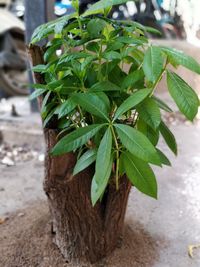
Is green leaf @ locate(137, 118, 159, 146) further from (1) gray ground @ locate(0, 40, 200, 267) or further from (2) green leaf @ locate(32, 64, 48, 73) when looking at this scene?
(1) gray ground @ locate(0, 40, 200, 267)

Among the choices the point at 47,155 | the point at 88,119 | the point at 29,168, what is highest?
Answer: the point at 88,119

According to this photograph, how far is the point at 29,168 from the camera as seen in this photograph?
2.04 meters

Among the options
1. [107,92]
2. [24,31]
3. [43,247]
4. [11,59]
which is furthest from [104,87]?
[11,59]

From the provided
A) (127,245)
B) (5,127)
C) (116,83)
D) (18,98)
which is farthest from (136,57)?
(18,98)

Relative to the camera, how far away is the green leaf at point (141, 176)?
866 mm

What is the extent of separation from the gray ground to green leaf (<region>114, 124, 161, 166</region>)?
52cm

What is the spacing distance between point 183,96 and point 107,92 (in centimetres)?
22

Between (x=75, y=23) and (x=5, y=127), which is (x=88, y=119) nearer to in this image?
(x=75, y=23)

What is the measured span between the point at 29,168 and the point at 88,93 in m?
1.30

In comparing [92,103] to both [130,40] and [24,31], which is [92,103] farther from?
[24,31]

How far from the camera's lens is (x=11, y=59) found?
3564 mm

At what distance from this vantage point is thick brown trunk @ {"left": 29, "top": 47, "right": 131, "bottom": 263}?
39.7 inches

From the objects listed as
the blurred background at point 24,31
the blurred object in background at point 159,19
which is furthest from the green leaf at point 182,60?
the blurred object in background at point 159,19

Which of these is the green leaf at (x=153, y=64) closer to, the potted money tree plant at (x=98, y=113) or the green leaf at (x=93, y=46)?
the potted money tree plant at (x=98, y=113)
